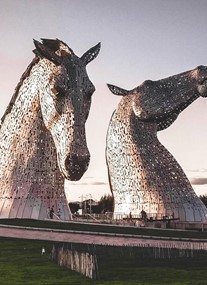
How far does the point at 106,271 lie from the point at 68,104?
4689mm

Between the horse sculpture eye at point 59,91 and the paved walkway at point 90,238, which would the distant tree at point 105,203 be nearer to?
the paved walkway at point 90,238

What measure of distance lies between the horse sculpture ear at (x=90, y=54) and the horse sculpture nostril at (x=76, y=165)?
283 centimetres

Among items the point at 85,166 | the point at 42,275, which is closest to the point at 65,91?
the point at 85,166

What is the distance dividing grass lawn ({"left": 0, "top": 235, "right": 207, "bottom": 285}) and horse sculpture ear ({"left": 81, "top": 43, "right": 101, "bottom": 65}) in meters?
5.05

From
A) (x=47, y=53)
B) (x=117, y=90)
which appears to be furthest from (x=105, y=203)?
(x=47, y=53)

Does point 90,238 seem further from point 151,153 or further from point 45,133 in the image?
point 151,153

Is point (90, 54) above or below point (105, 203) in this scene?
below

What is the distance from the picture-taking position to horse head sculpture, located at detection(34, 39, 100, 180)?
12867 millimetres

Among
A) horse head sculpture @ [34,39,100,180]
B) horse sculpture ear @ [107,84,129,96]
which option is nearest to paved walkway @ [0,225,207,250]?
horse head sculpture @ [34,39,100,180]

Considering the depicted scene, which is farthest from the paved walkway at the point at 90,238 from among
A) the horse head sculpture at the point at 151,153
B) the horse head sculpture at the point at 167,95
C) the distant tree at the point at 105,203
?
the distant tree at the point at 105,203

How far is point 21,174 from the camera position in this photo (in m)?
16.6

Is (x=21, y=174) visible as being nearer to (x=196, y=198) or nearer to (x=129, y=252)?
(x=129, y=252)

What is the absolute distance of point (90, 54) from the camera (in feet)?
48.0

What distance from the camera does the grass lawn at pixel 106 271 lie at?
898 cm
